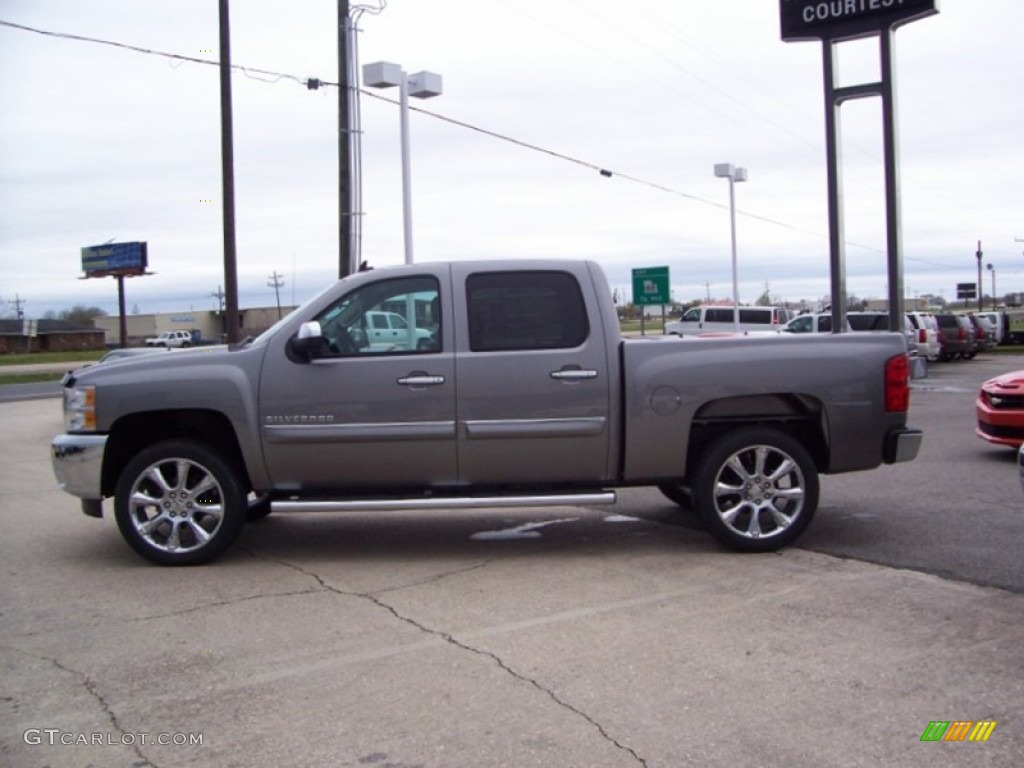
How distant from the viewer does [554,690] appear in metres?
4.42

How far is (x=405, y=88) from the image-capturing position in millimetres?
16562

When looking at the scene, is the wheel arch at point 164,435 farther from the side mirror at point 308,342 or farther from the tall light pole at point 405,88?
the tall light pole at point 405,88

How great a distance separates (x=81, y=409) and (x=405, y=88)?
36.6 ft

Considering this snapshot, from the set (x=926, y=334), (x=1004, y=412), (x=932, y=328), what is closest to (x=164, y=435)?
(x=1004, y=412)

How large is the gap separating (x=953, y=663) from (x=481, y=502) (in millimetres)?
3027

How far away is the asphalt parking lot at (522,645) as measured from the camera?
392 centimetres

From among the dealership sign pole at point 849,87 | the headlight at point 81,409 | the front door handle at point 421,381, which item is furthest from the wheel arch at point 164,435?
the dealership sign pole at point 849,87

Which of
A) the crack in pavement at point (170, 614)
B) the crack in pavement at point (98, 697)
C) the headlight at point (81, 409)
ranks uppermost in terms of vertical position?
the headlight at point (81, 409)

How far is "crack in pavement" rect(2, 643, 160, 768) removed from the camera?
151 inches

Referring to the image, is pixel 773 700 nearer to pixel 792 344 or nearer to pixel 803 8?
pixel 792 344

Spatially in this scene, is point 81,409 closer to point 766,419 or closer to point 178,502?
point 178,502

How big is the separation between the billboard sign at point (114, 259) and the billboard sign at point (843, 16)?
53.4 meters

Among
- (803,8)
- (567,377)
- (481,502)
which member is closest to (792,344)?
(567,377)

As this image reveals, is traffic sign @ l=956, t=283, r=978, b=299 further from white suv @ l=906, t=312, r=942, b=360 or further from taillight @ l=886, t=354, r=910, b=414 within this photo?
taillight @ l=886, t=354, r=910, b=414
